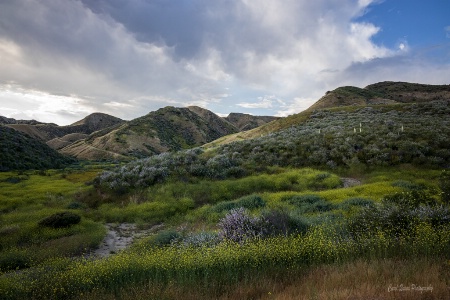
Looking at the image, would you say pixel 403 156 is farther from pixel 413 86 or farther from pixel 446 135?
pixel 413 86

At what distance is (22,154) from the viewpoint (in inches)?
2128

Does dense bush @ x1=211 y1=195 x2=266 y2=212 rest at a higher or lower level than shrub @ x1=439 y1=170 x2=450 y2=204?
lower

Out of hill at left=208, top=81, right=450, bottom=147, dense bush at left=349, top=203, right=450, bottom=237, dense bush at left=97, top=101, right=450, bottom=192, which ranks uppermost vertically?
hill at left=208, top=81, right=450, bottom=147

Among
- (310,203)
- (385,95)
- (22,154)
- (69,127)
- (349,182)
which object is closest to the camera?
(310,203)

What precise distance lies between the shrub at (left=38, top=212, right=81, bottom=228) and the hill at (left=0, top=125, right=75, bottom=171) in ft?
134

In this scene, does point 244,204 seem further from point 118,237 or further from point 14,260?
point 14,260

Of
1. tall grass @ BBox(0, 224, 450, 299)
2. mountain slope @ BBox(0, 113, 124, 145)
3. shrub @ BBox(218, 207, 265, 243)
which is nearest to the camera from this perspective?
tall grass @ BBox(0, 224, 450, 299)

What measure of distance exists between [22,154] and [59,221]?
51.5 m

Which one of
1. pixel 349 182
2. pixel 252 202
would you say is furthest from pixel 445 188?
pixel 252 202

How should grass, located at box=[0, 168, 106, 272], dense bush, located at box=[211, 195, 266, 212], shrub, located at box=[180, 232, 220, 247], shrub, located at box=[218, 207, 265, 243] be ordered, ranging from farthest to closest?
1. dense bush, located at box=[211, 195, 266, 212]
2. grass, located at box=[0, 168, 106, 272]
3. shrub, located at box=[180, 232, 220, 247]
4. shrub, located at box=[218, 207, 265, 243]

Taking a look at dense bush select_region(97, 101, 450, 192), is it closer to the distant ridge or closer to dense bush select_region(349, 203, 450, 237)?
dense bush select_region(349, 203, 450, 237)

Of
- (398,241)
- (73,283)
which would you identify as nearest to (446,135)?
(398,241)

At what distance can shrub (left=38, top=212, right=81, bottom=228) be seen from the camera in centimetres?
1351

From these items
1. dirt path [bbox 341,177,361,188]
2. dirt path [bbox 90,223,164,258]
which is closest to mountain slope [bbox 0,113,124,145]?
dirt path [bbox 90,223,164,258]
